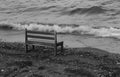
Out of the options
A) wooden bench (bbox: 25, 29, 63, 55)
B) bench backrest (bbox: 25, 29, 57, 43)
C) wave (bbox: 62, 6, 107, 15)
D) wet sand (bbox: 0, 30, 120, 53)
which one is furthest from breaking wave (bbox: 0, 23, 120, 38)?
bench backrest (bbox: 25, 29, 57, 43)

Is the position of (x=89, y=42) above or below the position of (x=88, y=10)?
below

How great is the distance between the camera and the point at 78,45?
1636 cm

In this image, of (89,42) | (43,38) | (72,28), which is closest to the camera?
(43,38)

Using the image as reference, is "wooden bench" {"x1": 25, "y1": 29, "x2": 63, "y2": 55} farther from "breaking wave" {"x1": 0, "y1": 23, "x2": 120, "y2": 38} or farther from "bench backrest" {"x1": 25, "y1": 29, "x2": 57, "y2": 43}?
"breaking wave" {"x1": 0, "y1": 23, "x2": 120, "y2": 38}

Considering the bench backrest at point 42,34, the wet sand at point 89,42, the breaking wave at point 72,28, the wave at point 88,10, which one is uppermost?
the wave at point 88,10

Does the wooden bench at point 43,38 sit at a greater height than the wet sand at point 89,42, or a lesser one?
greater

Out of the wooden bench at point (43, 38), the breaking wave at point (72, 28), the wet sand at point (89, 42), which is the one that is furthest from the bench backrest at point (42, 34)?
the breaking wave at point (72, 28)

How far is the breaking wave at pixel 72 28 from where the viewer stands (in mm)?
19695

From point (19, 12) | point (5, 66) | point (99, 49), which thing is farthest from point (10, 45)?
point (19, 12)

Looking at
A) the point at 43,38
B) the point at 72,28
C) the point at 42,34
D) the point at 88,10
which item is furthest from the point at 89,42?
the point at 88,10

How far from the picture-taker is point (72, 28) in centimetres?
2203

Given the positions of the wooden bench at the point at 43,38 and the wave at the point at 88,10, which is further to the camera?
the wave at the point at 88,10

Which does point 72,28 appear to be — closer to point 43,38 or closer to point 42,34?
point 42,34

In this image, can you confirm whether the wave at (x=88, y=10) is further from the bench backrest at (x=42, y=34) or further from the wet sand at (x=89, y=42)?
the bench backrest at (x=42, y=34)
